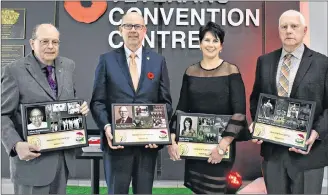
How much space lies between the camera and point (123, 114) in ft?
8.59

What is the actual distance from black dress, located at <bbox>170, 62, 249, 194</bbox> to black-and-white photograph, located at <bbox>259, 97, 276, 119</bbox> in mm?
140

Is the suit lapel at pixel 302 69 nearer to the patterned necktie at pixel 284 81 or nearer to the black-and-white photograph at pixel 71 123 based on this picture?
the patterned necktie at pixel 284 81

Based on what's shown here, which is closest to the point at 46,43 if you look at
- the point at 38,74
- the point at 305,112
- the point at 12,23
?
the point at 38,74

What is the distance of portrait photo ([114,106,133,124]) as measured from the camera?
103 inches

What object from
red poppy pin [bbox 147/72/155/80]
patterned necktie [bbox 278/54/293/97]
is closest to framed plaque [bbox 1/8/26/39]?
red poppy pin [bbox 147/72/155/80]

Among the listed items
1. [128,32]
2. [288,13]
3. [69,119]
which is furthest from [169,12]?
[69,119]

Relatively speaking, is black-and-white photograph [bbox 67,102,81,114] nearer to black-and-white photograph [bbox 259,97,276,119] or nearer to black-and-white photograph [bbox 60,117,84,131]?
black-and-white photograph [bbox 60,117,84,131]

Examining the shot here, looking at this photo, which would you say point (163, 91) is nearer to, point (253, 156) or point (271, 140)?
point (271, 140)

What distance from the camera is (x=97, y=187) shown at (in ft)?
11.3

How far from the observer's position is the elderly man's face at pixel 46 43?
250 centimetres

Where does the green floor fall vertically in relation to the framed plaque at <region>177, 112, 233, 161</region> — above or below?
below

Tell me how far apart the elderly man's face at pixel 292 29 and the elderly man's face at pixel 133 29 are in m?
1.06

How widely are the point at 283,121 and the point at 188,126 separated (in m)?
0.71

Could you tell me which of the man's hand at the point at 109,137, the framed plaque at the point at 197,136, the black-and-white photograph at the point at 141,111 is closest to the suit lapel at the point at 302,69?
the framed plaque at the point at 197,136
